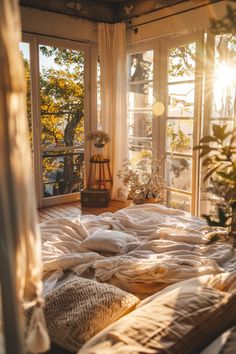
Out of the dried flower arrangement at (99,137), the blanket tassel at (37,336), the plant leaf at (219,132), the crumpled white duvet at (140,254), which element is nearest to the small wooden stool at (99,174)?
the dried flower arrangement at (99,137)

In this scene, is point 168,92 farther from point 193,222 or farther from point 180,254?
point 180,254

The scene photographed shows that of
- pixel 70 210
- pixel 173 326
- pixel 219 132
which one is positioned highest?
pixel 219 132

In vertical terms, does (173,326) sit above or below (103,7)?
below

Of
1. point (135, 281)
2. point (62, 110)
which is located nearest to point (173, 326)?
point (135, 281)

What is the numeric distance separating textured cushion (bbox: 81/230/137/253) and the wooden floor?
2.11m

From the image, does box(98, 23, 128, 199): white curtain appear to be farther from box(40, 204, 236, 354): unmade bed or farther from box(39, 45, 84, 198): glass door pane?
box(40, 204, 236, 354): unmade bed

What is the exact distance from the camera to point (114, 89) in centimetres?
493

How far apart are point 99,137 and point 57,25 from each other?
1571 millimetres

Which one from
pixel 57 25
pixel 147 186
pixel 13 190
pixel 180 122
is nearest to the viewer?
pixel 13 190

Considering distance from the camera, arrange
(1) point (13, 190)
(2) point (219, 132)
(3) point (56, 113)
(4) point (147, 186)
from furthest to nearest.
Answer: (3) point (56, 113) < (4) point (147, 186) < (2) point (219, 132) < (1) point (13, 190)

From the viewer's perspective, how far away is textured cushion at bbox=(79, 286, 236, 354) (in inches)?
33.6

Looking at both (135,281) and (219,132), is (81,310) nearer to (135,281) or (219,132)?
(135,281)

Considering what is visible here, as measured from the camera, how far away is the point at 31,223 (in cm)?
58

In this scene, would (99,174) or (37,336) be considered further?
(99,174)
